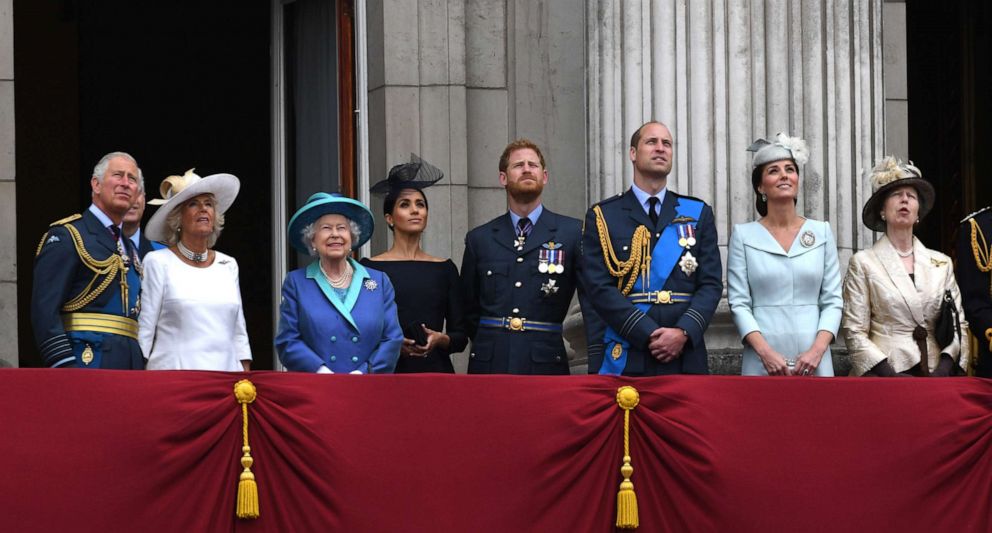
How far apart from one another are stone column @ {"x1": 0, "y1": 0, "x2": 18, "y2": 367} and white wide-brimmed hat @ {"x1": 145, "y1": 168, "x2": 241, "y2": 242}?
6.60 ft

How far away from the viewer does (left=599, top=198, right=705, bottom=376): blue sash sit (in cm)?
842

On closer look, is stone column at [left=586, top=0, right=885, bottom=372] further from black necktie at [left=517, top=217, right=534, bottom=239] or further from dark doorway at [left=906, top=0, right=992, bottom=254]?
dark doorway at [left=906, top=0, right=992, bottom=254]

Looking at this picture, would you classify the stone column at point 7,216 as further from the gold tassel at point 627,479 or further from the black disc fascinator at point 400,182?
the gold tassel at point 627,479

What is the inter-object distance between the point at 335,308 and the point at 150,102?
9316 mm

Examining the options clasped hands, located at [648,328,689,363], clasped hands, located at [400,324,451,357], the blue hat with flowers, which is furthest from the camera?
Answer: clasped hands, located at [400,324,451,357]

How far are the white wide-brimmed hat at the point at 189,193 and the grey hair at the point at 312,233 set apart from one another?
0.36 m

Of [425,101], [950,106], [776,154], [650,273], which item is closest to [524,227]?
[650,273]

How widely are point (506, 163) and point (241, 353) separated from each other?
1546mm

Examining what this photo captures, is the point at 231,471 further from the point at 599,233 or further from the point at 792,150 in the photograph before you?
the point at 792,150

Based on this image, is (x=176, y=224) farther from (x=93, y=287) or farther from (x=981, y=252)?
(x=981, y=252)

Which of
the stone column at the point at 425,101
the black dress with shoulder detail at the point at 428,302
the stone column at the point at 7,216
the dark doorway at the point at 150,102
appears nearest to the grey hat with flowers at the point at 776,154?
the black dress with shoulder detail at the point at 428,302

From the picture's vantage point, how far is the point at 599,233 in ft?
28.2

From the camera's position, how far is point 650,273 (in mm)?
8500

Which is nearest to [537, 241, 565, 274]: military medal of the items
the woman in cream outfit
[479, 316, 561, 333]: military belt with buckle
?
[479, 316, 561, 333]: military belt with buckle
